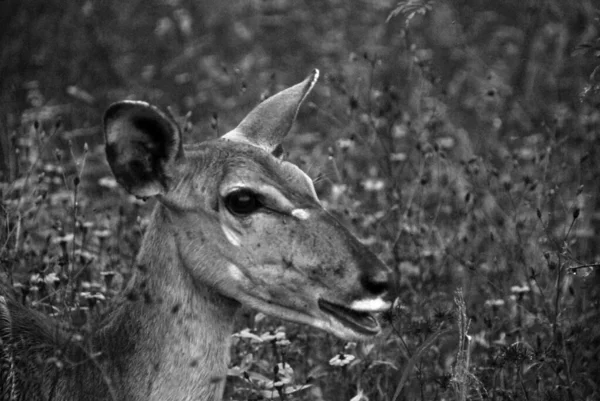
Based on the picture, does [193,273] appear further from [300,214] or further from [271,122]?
[271,122]

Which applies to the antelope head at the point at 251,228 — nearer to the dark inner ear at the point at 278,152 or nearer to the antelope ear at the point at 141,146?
the antelope ear at the point at 141,146

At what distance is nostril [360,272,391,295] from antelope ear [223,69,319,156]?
1071 mm

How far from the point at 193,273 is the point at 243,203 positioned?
1.14 feet

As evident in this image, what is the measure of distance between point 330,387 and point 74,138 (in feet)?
16.0

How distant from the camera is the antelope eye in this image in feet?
14.0

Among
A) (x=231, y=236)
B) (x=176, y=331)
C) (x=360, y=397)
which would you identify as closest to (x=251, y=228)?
(x=231, y=236)

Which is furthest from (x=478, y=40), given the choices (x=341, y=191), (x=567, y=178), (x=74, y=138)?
(x=341, y=191)

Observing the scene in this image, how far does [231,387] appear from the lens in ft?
19.1

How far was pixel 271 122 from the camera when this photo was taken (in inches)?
197

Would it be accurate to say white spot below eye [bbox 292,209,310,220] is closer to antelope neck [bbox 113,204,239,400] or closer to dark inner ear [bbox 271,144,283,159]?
antelope neck [bbox 113,204,239,400]

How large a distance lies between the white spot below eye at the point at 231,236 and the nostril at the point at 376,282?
1.84 ft

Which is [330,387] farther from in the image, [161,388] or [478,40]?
[478,40]

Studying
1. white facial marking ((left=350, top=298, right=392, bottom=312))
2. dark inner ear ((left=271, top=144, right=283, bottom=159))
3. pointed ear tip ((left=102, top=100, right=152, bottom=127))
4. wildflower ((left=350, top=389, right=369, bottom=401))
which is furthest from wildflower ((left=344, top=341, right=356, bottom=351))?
pointed ear tip ((left=102, top=100, right=152, bottom=127))

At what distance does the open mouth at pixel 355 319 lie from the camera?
4078mm
